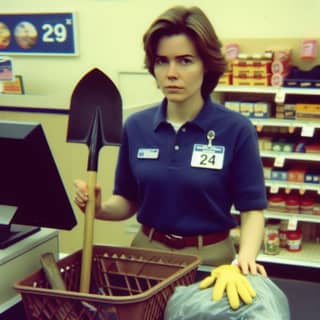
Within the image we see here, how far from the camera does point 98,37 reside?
5.41 meters

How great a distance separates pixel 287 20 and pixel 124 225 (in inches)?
93.0

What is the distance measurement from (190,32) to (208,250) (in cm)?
62

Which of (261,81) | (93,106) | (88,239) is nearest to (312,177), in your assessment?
(261,81)

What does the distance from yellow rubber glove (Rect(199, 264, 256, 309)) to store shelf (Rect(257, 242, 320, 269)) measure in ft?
10.7

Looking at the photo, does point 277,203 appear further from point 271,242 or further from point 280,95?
point 280,95

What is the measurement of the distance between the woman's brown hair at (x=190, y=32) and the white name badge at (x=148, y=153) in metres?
0.27

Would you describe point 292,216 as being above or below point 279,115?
below

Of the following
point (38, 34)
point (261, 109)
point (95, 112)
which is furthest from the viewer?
point (38, 34)

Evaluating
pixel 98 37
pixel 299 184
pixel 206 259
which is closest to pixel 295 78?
pixel 299 184

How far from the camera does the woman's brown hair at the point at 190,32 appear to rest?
1433 mm

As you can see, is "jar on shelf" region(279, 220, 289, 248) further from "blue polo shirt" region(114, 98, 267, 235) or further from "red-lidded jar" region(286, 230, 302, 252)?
"blue polo shirt" region(114, 98, 267, 235)

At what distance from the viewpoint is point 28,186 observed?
46.9 inches

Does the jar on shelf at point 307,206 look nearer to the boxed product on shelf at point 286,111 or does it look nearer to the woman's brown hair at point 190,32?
the boxed product on shelf at point 286,111

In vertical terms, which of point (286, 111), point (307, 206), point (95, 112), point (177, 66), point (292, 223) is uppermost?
point (177, 66)
